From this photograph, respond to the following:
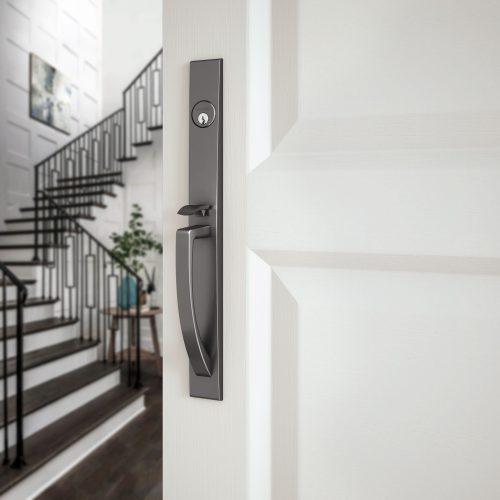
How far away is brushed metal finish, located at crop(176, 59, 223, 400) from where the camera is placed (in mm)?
413

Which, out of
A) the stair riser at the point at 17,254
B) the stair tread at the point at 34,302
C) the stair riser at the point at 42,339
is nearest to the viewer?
the stair riser at the point at 42,339

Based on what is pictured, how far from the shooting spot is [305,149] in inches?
16.3

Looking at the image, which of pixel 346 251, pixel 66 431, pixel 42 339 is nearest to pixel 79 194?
pixel 42 339

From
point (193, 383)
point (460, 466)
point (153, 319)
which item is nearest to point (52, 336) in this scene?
point (153, 319)

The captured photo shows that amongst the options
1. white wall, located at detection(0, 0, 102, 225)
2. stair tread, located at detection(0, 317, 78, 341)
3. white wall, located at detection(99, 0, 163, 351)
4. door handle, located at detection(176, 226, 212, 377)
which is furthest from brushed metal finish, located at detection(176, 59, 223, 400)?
white wall, located at detection(0, 0, 102, 225)

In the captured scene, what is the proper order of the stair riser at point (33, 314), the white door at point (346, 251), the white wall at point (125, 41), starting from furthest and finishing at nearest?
the white wall at point (125, 41)
the stair riser at point (33, 314)
the white door at point (346, 251)

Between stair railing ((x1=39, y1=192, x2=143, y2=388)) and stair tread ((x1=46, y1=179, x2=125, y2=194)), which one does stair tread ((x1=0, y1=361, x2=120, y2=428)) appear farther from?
stair tread ((x1=46, y1=179, x2=125, y2=194))

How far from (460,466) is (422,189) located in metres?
0.28

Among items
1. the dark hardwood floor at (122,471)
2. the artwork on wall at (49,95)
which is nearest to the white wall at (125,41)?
the artwork on wall at (49,95)

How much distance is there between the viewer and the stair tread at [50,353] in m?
2.29

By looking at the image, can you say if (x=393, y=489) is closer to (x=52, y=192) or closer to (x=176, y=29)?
(x=176, y=29)

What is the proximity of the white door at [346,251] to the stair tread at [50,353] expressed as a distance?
2153mm

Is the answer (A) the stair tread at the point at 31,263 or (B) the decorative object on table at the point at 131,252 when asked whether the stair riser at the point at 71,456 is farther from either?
(A) the stair tread at the point at 31,263

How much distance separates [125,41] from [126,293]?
337 cm
